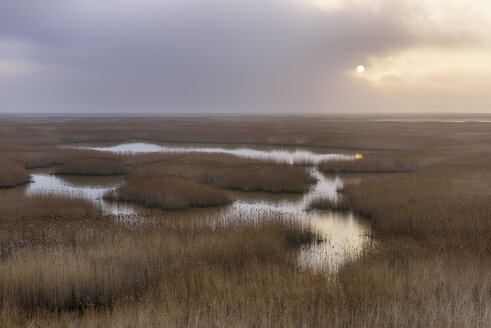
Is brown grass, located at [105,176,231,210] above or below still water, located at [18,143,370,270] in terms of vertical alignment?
above

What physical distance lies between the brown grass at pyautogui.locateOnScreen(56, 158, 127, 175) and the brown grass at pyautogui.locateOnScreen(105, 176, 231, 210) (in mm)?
6800

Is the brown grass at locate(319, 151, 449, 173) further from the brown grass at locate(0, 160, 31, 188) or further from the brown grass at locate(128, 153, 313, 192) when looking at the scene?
the brown grass at locate(0, 160, 31, 188)

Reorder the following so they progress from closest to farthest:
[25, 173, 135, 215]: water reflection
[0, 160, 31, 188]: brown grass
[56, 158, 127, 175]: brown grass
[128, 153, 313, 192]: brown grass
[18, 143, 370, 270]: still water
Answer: [18, 143, 370, 270]: still water → [25, 173, 135, 215]: water reflection → [128, 153, 313, 192]: brown grass → [0, 160, 31, 188]: brown grass → [56, 158, 127, 175]: brown grass

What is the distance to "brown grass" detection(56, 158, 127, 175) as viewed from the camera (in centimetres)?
2508

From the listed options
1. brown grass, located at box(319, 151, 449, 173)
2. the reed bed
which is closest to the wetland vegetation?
the reed bed

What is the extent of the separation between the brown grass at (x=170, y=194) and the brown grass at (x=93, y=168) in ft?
22.3

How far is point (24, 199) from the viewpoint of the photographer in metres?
15.6

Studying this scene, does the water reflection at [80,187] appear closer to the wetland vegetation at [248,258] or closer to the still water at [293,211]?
the still water at [293,211]

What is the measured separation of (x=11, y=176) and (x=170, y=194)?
10743 mm

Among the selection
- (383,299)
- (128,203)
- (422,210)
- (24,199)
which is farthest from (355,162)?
(383,299)

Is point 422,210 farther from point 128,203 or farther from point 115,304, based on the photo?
point 128,203

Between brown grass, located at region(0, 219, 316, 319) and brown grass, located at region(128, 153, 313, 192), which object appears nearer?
brown grass, located at region(0, 219, 316, 319)

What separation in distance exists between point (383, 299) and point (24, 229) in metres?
9.80

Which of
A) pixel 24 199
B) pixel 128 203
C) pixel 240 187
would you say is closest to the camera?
pixel 24 199
